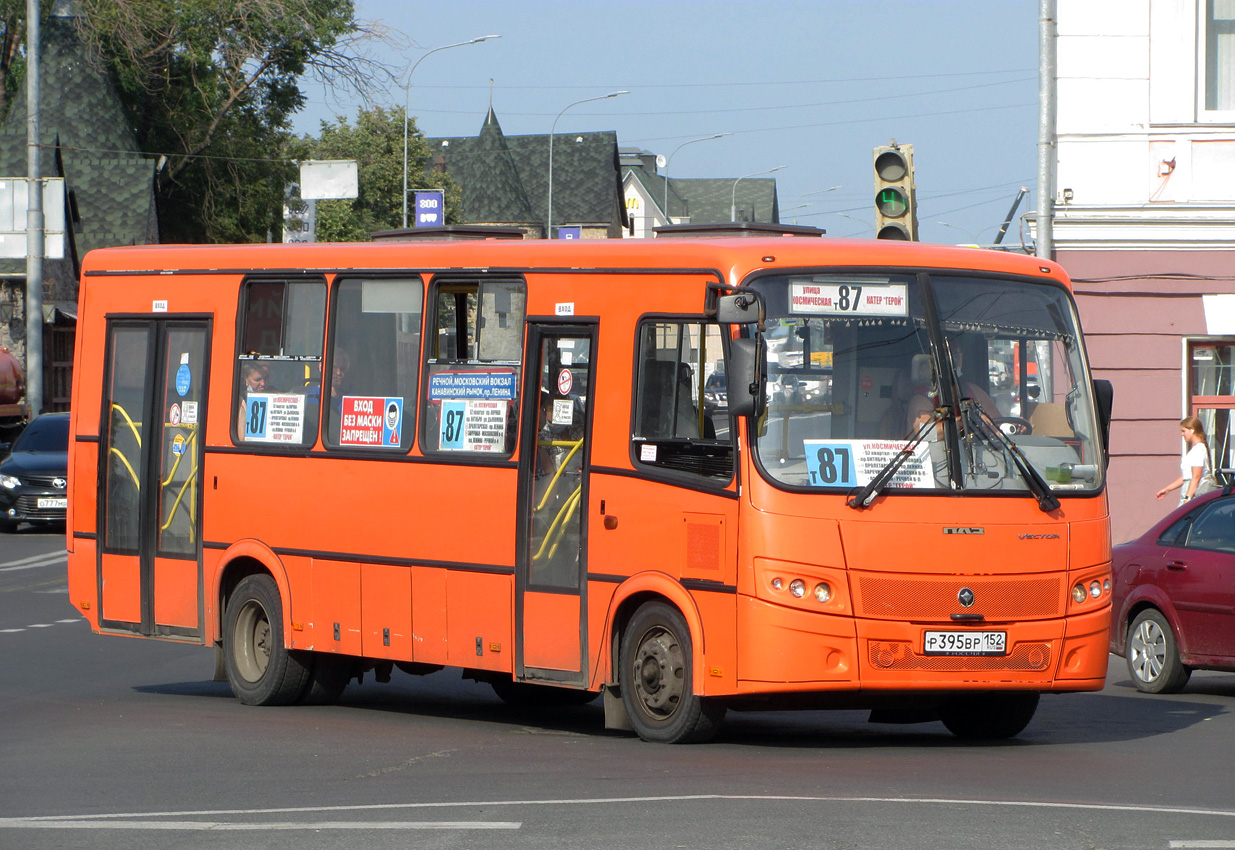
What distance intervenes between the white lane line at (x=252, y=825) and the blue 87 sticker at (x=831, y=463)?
287 cm

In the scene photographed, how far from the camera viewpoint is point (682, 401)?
1015 cm

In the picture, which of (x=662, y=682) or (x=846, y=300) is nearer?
(x=846, y=300)

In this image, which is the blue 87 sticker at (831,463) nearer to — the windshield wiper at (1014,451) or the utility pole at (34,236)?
the windshield wiper at (1014,451)

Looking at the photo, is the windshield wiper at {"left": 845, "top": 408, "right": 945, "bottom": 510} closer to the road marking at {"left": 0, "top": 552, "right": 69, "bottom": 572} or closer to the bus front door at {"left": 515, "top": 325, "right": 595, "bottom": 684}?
the bus front door at {"left": 515, "top": 325, "right": 595, "bottom": 684}

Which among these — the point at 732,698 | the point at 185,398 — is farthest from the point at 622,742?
the point at 185,398

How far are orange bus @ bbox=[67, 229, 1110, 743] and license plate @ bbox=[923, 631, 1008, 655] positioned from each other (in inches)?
0.6

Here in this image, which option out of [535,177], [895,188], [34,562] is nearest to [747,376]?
[895,188]

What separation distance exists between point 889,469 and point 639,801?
8.07 feet

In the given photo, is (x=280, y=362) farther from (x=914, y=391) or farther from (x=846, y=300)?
(x=914, y=391)

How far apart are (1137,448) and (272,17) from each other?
117 feet

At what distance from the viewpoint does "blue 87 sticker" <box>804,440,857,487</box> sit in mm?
9727

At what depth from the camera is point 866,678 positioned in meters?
9.64

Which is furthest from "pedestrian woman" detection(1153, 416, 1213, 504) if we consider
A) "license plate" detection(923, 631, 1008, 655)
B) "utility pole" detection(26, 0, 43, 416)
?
"utility pole" detection(26, 0, 43, 416)

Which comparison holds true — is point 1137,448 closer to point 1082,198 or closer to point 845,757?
point 1082,198
